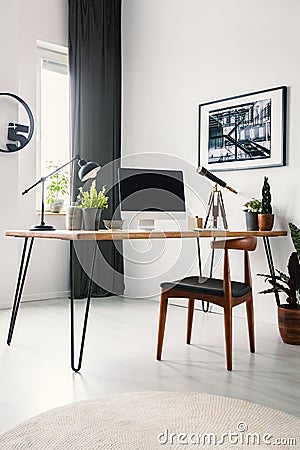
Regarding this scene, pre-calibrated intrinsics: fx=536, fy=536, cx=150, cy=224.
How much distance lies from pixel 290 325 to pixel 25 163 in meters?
2.68

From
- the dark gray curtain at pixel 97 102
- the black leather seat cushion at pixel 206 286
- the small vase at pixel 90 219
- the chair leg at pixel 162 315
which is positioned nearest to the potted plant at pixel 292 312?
the black leather seat cushion at pixel 206 286

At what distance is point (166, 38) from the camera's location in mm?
4797

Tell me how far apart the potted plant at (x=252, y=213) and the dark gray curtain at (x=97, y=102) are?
1543 millimetres

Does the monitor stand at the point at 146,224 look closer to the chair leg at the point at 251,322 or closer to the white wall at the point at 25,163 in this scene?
the chair leg at the point at 251,322

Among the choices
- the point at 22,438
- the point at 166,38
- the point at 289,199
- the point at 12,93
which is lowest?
the point at 22,438

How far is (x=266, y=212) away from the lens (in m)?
3.84

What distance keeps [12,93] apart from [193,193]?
1.72m

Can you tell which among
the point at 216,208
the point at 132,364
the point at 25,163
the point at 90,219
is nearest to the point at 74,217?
the point at 90,219

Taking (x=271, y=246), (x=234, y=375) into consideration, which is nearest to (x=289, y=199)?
(x=271, y=246)

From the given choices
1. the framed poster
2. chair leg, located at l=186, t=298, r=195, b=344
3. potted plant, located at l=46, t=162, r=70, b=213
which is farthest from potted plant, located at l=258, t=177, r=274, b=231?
potted plant, located at l=46, t=162, r=70, b=213

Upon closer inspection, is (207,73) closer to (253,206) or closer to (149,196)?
(253,206)

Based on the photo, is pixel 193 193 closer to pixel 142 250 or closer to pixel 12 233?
pixel 142 250

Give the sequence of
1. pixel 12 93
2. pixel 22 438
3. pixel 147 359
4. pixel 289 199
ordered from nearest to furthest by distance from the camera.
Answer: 1. pixel 22 438
2. pixel 147 359
3. pixel 289 199
4. pixel 12 93

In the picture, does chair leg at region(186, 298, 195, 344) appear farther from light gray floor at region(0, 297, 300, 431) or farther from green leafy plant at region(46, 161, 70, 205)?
green leafy plant at region(46, 161, 70, 205)
